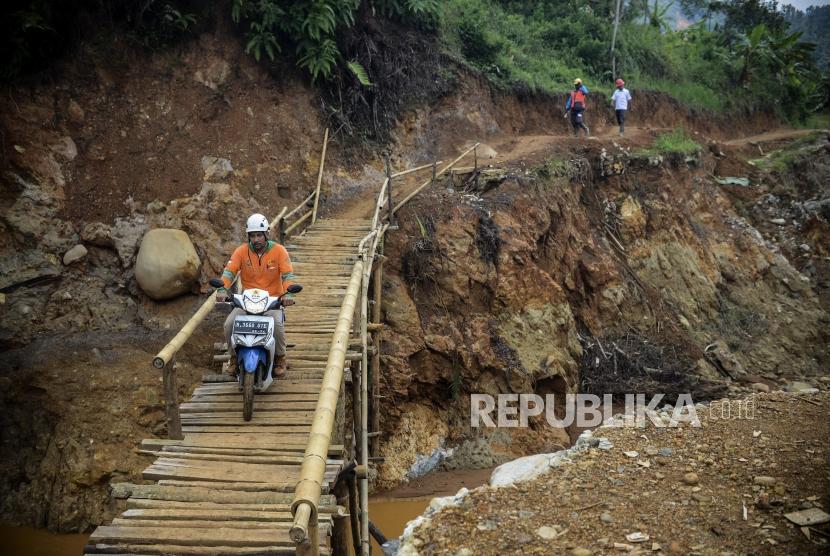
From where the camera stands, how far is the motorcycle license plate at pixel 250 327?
18.7 ft

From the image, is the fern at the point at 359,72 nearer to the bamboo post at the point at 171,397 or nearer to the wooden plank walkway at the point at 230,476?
the wooden plank walkway at the point at 230,476

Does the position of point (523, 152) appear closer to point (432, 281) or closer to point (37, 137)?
point (432, 281)

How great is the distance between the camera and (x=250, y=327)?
18.7ft

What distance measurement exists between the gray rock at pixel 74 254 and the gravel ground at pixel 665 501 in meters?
8.59

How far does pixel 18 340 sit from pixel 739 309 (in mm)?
16462

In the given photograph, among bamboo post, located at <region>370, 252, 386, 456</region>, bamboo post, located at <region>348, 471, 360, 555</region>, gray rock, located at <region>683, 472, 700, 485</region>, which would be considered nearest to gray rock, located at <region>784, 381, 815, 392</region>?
gray rock, located at <region>683, 472, 700, 485</region>

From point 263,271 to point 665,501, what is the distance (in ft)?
14.4

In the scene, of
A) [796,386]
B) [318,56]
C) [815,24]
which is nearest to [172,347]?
[318,56]

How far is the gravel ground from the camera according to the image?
4.91 metres

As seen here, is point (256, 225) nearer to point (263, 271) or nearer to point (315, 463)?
point (263, 271)

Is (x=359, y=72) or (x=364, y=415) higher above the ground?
(x=359, y=72)

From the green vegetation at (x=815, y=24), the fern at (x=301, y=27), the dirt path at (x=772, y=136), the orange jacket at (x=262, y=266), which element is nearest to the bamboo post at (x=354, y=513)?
the orange jacket at (x=262, y=266)

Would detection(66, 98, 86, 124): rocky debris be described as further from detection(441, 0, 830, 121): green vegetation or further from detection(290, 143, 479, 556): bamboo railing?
detection(441, 0, 830, 121): green vegetation

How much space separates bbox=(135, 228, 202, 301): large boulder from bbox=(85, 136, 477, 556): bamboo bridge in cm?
352
